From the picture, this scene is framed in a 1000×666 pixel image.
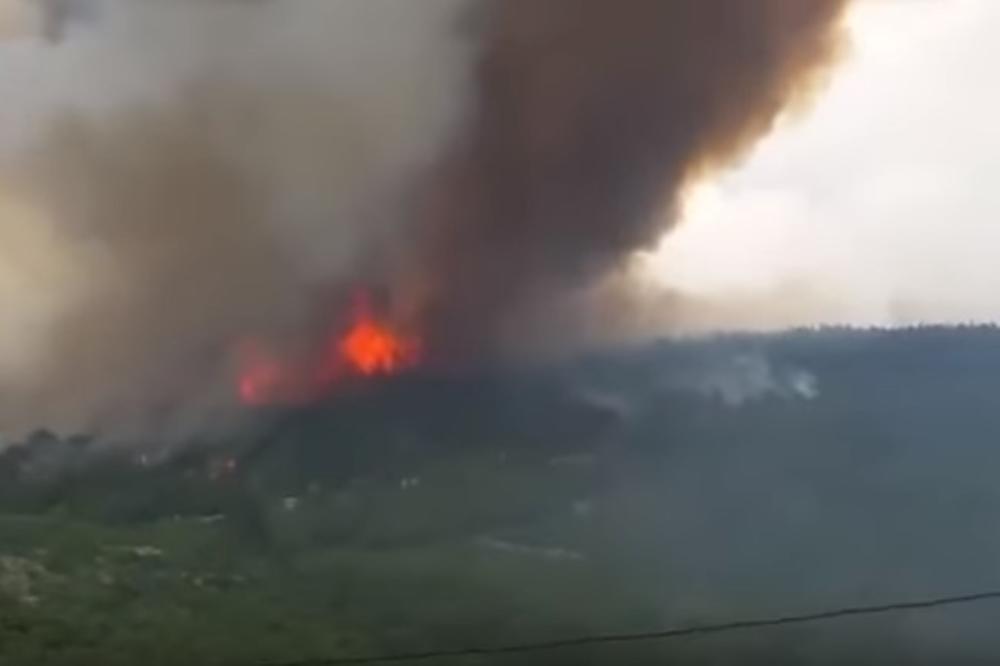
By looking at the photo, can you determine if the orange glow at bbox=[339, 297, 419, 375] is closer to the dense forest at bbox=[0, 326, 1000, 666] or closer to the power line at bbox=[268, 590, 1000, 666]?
the dense forest at bbox=[0, 326, 1000, 666]

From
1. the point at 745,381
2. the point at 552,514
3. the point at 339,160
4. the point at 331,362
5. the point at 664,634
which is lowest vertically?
the point at 664,634

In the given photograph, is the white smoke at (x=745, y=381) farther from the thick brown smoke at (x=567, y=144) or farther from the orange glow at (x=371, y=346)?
the orange glow at (x=371, y=346)

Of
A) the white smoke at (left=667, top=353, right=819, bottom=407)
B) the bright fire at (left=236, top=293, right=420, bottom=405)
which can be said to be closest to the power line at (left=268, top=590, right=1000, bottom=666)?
the white smoke at (left=667, top=353, right=819, bottom=407)

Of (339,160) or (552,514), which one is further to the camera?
(552,514)

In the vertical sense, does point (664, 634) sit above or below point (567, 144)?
below

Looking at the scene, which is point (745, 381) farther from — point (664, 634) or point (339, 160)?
point (339, 160)

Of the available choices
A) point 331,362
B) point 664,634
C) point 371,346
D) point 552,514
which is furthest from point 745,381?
point 331,362

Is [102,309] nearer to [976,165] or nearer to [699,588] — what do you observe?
[699,588]
